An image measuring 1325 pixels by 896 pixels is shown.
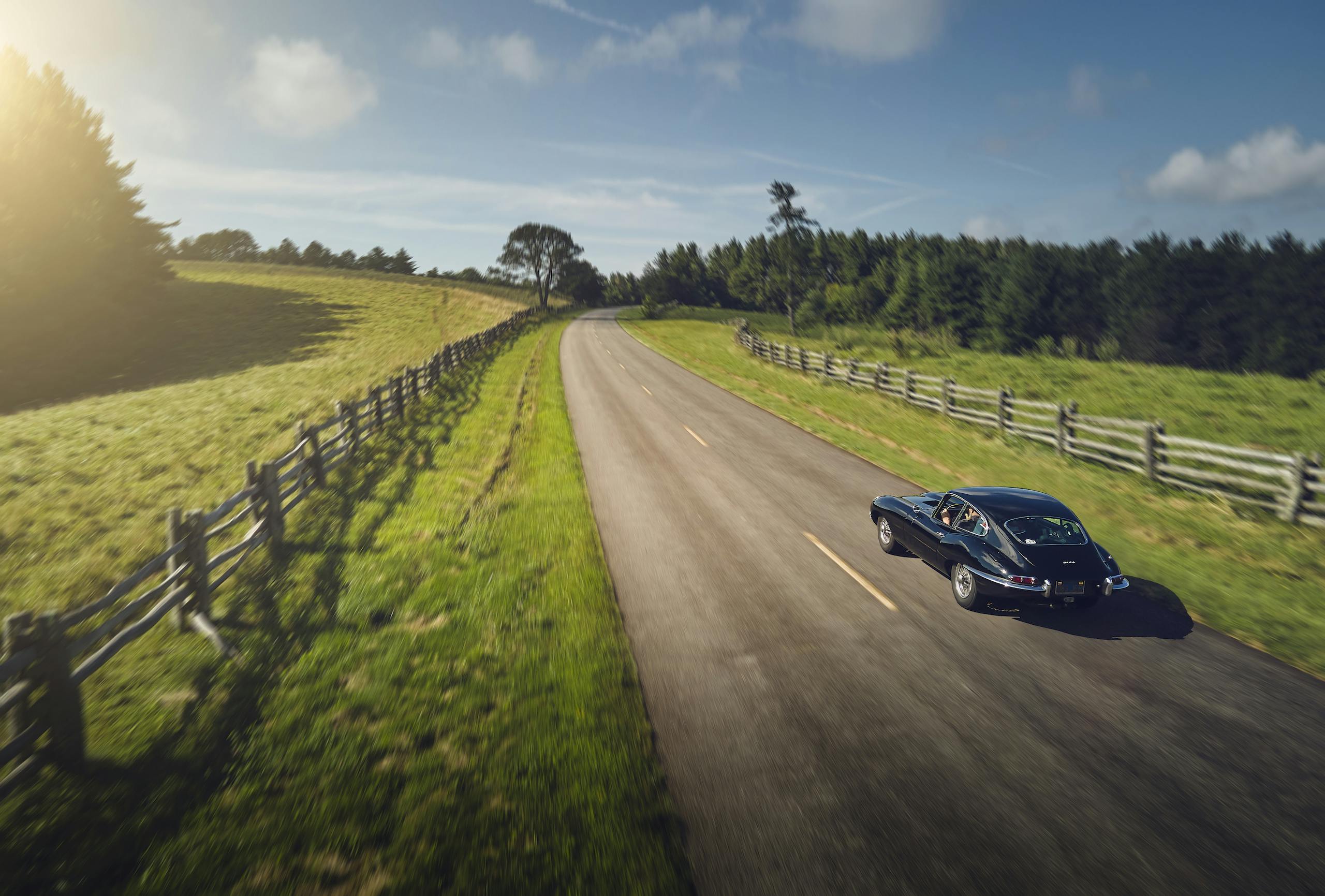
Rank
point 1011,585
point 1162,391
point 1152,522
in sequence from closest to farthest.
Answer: point 1011,585 → point 1152,522 → point 1162,391

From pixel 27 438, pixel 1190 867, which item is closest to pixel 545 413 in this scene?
pixel 27 438

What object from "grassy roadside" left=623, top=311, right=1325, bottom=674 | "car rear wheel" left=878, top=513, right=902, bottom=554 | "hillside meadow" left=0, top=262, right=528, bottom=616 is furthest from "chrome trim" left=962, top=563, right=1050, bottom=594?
"hillside meadow" left=0, top=262, right=528, bottom=616

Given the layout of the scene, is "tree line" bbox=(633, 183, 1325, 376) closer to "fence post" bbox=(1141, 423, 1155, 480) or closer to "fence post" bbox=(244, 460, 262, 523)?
"fence post" bbox=(1141, 423, 1155, 480)

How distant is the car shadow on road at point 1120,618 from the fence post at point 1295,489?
5.17 metres

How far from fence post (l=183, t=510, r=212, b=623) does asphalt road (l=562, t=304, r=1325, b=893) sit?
522 centimetres

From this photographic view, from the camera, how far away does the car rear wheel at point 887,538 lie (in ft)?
32.9

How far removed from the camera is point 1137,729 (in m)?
5.71

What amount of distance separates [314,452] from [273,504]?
3.00 metres

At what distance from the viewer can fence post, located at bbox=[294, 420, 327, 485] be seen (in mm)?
12617

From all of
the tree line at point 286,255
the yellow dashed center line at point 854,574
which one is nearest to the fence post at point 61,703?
the yellow dashed center line at point 854,574

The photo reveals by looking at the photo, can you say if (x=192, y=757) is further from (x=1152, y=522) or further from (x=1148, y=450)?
(x=1148, y=450)

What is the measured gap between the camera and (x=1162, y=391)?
82.7 ft

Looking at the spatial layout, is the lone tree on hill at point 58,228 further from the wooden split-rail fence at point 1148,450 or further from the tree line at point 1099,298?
the tree line at point 1099,298

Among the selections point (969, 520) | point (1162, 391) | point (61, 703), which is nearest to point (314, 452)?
point (61, 703)
